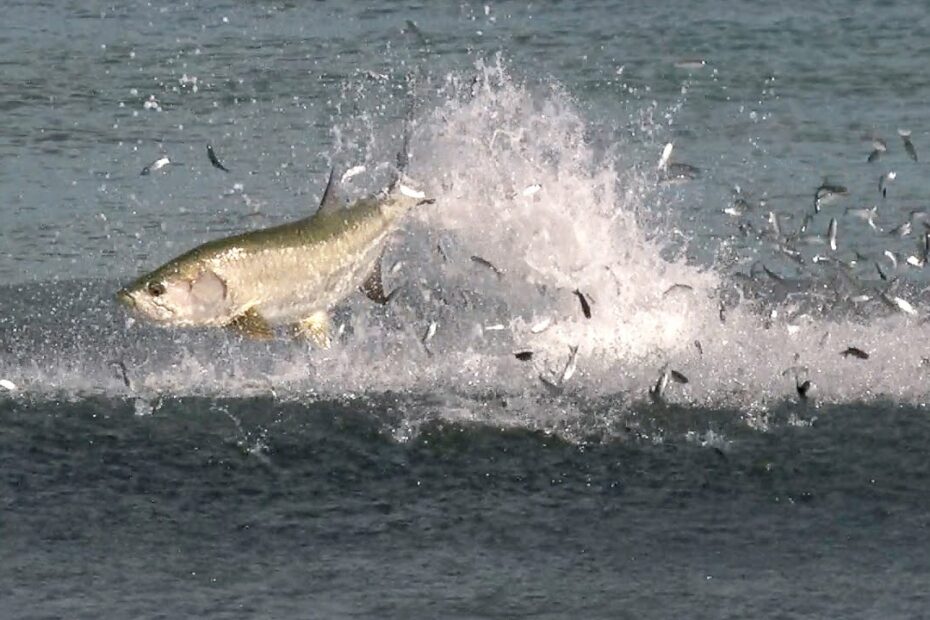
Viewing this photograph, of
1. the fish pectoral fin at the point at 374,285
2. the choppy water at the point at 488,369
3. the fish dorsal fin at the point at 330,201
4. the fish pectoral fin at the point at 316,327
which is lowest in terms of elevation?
the choppy water at the point at 488,369

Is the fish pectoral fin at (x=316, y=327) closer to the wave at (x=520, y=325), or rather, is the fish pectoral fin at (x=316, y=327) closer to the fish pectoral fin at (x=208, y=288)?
the fish pectoral fin at (x=208, y=288)

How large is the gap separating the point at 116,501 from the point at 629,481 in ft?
6.63

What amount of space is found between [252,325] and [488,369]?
2736 millimetres

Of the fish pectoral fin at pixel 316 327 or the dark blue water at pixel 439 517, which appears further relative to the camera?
the fish pectoral fin at pixel 316 327

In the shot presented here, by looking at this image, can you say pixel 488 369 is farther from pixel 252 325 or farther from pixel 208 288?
pixel 208 288

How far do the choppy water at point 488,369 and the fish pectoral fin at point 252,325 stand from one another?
895 millimetres

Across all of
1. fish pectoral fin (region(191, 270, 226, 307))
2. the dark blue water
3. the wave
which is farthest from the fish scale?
the wave

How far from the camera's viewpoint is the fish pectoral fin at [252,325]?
7348mm

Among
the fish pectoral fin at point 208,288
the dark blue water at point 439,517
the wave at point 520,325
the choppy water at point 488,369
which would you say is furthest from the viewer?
the wave at point 520,325

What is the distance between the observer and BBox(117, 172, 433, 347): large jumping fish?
7273 millimetres

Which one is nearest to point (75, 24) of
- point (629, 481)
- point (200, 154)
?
point (200, 154)

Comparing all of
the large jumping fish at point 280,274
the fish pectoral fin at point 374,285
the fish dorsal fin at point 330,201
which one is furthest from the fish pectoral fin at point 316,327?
the fish dorsal fin at point 330,201

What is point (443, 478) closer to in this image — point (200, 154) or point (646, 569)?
point (646, 569)

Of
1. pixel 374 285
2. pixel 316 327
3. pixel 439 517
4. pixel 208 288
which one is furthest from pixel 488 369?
pixel 208 288
